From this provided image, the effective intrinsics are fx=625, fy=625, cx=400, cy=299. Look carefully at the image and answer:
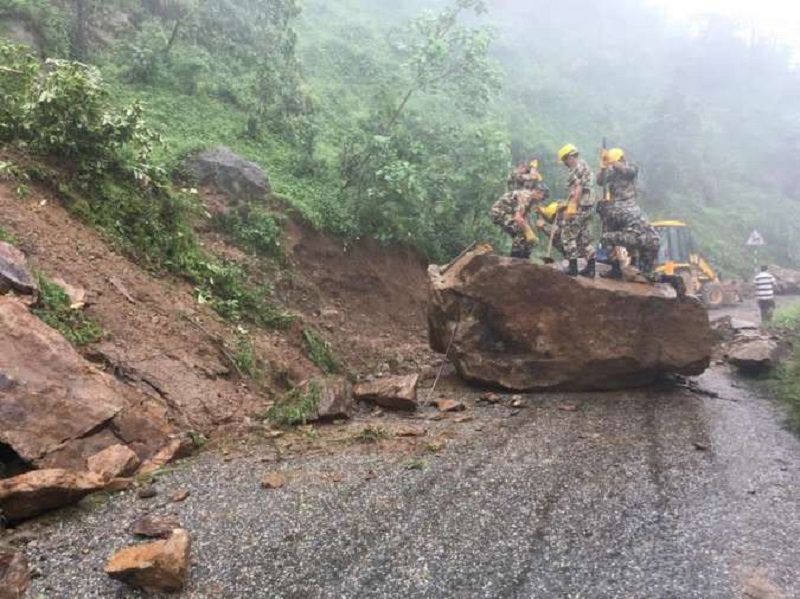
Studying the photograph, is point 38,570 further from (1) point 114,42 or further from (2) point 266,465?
(1) point 114,42

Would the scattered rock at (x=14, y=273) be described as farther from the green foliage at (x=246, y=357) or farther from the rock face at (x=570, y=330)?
the rock face at (x=570, y=330)

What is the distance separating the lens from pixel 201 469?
4.93 m

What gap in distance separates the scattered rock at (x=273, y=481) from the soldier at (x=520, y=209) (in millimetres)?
5064

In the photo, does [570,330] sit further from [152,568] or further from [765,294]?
[765,294]

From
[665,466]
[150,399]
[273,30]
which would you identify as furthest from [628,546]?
[273,30]

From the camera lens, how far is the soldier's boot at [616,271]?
8484mm

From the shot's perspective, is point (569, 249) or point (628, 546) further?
point (569, 249)

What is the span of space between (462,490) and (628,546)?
1.24 m

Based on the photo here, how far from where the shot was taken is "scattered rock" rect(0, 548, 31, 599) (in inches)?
126

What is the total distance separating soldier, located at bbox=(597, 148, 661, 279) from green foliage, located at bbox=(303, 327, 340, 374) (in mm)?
3973

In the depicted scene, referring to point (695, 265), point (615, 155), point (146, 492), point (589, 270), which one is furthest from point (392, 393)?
point (695, 265)

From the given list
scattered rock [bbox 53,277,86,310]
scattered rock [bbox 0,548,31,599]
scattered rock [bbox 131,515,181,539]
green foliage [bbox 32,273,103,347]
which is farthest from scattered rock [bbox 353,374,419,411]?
scattered rock [bbox 0,548,31,599]

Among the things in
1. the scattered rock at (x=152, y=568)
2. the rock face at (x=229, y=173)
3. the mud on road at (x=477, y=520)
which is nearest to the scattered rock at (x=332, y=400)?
the mud on road at (x=477, y=520)

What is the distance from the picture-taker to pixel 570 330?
7.90 metres
